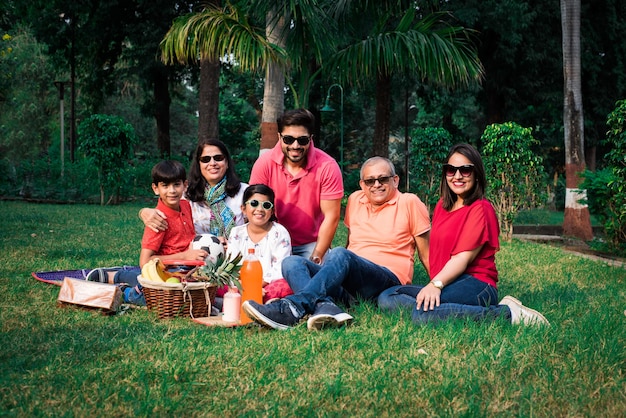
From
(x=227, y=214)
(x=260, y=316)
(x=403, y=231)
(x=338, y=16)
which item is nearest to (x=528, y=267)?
(x=403, y=231)

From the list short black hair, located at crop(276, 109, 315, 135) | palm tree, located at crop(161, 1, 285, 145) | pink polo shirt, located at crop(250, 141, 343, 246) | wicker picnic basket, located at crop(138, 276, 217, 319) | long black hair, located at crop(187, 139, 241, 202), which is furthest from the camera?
palm tree, located at crop(161, 1, 285, 145)

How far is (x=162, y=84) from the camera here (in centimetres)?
2483

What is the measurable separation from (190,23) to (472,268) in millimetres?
7252

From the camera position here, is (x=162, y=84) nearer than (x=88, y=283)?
No

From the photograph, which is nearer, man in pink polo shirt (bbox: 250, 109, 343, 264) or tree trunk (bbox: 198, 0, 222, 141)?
man in pink polo shirt (bbox: 250, 109, 343, 264)

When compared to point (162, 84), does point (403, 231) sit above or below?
below

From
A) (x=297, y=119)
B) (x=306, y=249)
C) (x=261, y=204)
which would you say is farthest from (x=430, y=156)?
(x=261, y=204)

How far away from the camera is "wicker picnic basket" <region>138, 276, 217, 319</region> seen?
518 centimetres

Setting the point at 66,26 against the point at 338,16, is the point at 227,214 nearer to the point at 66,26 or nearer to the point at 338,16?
the point at 338,16

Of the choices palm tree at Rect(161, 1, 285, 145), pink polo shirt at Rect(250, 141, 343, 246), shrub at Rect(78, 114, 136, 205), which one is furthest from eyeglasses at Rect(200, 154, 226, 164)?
shrub at Rect(78, 114, 136, 205)

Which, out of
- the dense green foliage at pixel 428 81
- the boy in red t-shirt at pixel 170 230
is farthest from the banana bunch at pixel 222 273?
the dense green foliage at pixel 428 81

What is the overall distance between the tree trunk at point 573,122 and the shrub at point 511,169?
8.18ft

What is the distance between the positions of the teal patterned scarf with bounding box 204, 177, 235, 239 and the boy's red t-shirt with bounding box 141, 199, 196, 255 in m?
0.24

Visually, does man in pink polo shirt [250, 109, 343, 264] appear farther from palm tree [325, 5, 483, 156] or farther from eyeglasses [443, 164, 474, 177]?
palm tree [325, 5, 483, 156]
